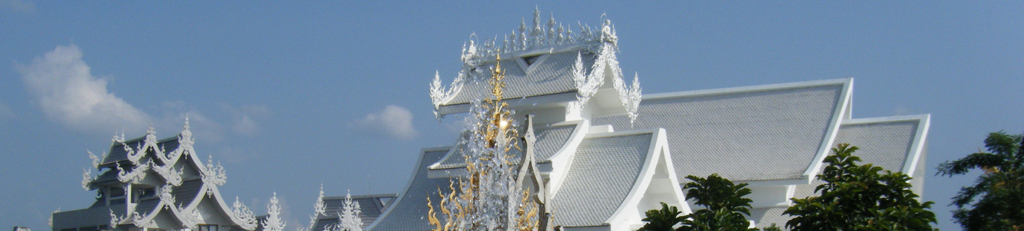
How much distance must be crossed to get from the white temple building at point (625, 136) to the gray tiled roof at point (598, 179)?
0.6 inches

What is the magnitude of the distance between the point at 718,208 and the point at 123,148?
9.25 m

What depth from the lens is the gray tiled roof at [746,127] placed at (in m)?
20.2

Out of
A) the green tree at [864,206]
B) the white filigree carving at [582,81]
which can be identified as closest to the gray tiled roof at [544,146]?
the white filigree carving at [582,81]

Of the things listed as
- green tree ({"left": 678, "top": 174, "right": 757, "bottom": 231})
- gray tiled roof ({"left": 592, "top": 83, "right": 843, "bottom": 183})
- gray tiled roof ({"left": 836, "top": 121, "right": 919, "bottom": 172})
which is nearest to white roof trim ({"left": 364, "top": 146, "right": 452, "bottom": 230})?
gray tiled roof ({"left": 592, "top": 83, "right": 843, "bottom": 183})

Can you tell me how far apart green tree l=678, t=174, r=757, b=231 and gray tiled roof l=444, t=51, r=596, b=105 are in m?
3.93

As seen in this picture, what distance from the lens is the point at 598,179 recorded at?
15.4 meters

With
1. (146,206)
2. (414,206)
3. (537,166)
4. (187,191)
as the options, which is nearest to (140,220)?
(146,206)

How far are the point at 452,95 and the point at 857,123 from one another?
990cm

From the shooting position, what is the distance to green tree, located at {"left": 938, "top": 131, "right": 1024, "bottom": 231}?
13008mm

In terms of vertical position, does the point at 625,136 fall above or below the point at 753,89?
below

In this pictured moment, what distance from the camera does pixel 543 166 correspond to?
14977 mm

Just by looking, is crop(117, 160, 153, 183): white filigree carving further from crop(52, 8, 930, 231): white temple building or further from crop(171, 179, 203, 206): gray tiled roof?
crop(171, 179, 203, 206): gray tiled roof

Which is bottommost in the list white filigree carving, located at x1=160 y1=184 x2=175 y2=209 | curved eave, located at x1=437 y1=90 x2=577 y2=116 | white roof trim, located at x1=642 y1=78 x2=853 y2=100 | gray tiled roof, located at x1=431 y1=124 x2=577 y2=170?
white filigree carving, located at x1=160 y1=184 x2=175 y2=209

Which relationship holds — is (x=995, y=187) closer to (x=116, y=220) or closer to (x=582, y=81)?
(x=582, y=81)
